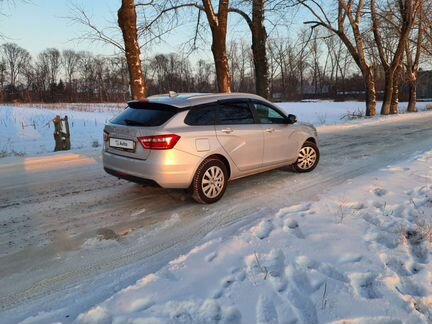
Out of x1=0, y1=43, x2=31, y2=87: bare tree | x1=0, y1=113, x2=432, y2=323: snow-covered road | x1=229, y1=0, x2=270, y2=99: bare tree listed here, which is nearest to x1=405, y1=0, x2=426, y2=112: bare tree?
x1=229, y1=0, x2=270, y2=99: bare tree

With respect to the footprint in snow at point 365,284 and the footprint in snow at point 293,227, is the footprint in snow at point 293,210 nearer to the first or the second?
the footprint in snow at point 293,227

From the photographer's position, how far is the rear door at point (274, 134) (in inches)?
257

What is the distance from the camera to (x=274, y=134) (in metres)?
6.67

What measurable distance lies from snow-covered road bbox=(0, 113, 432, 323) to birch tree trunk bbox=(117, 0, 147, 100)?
A: 4245 millimetres

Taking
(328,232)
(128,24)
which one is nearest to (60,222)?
(328,232)

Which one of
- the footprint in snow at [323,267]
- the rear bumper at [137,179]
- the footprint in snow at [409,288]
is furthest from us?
the rear bumper at [137,179]

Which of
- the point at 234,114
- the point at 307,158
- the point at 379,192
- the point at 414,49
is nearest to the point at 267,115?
the point at 234,114

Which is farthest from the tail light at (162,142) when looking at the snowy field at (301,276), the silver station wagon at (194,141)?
the snowy field at (301,276)

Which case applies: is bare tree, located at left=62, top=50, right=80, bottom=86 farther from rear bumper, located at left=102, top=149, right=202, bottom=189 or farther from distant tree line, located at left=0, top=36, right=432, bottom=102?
rear bumper, located at left=102, top=149, right=202, bottom=189

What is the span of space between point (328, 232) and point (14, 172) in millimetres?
6752

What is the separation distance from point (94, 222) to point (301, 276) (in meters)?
2.90

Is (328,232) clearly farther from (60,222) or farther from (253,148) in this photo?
(60,222)

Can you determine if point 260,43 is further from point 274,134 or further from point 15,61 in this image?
point 15,61

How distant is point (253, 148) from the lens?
6273mm
